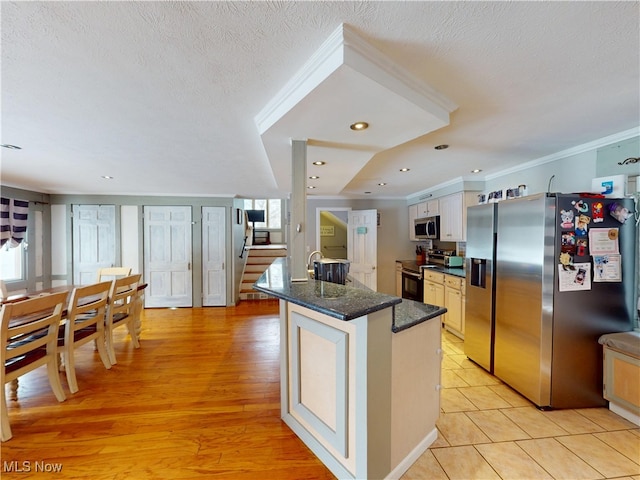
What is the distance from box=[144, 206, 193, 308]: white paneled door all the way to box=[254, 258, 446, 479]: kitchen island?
4.14m

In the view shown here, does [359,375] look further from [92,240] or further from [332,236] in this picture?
[332,236]

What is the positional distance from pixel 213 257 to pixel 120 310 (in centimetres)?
239

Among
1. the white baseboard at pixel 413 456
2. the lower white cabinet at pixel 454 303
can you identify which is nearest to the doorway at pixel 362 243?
the lower white cabinet at pixel 454 303

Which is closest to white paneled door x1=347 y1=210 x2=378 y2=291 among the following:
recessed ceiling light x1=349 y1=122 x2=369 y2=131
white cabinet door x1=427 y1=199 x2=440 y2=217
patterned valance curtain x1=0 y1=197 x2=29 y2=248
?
white cabinet door x1=427 y1=199 x2=440 y2=217

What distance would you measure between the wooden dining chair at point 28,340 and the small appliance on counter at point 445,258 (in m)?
4.54

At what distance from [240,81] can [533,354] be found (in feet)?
9.46

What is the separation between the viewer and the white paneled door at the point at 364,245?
206 inches

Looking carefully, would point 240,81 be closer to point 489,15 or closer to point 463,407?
point 489,15

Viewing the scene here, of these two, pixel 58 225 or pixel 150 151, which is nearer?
pixel 150 151

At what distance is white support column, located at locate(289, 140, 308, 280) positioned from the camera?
6.47 feet

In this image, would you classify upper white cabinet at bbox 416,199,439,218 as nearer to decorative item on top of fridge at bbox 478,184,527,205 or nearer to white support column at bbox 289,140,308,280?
decorative item on top of fridge at bbox 478,184,527,205

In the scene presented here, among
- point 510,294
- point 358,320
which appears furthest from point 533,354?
point 358,320

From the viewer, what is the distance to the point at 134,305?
331 centimetres

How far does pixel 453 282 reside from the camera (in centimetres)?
361
